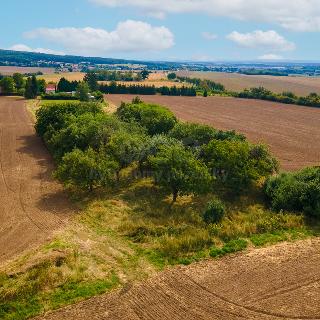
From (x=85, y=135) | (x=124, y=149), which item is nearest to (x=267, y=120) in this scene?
(x=85, y=135)

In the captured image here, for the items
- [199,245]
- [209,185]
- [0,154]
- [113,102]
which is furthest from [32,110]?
[199,245]

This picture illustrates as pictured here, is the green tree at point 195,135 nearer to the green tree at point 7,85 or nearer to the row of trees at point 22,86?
the row of trees at point 22,86

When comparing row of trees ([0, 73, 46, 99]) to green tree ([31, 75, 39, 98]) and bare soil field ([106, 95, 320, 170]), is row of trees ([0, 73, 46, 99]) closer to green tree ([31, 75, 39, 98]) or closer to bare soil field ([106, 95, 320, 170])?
green tree ([31, 75, 39, 98])

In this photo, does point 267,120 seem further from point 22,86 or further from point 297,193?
point 22,86

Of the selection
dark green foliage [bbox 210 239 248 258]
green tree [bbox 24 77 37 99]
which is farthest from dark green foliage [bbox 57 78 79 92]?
dark green foliage [bbox 210 239 248 258]

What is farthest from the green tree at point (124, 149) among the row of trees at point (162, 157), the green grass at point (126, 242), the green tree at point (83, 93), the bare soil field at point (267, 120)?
the green tree at point (83, 93)

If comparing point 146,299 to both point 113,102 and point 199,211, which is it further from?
point 113,102
